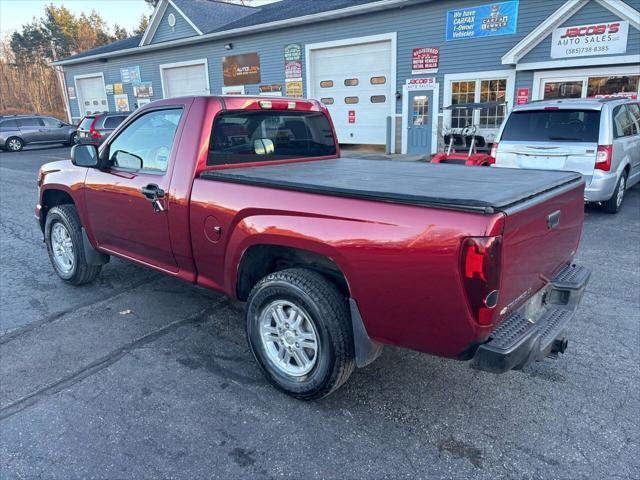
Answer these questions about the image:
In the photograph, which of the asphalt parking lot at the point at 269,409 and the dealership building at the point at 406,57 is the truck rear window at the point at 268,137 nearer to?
the asphalt parking lot at the point at 269,409

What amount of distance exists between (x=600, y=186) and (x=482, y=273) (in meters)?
6.11

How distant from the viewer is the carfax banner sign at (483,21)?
492 inches

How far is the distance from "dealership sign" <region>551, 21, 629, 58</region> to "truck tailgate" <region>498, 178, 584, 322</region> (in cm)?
1038

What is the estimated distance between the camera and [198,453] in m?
2.51

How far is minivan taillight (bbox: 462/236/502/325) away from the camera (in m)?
2.06

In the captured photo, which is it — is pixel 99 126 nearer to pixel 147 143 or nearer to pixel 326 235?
pixel 147 143

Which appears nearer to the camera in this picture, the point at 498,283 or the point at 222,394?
the point at 498,283

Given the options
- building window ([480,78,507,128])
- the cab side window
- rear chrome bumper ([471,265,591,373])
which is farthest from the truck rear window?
building window ([480,78,507,128])

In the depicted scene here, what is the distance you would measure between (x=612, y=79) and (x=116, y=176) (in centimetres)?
1202

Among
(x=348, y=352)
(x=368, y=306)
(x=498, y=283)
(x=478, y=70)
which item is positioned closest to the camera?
(x=498, y=283)

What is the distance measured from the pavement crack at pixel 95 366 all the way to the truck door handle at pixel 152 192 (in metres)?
1.14

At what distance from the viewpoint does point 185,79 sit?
850 inches

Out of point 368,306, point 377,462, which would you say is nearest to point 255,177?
point 368,306

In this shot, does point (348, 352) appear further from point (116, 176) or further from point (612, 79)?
point (612, 79)
